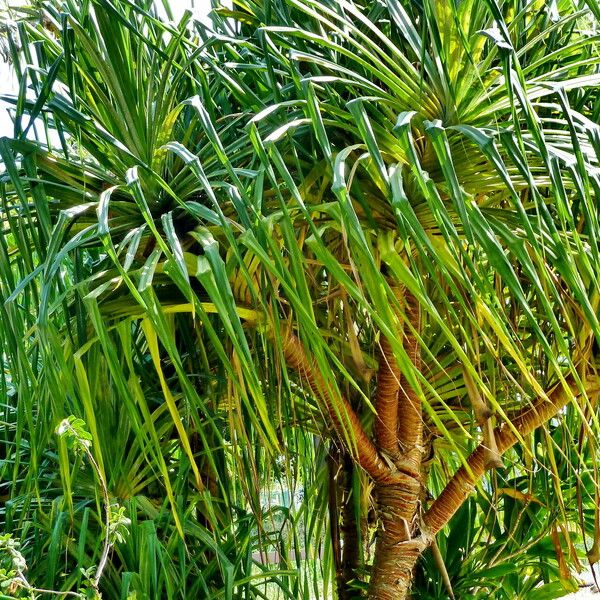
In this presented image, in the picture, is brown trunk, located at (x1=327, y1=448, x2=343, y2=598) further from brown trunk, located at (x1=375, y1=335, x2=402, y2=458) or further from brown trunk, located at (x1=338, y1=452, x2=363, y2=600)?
brown trunk, located at (x1=375, y1=335, x2=402, y2=458)

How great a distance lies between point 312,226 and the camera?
931 millimetres

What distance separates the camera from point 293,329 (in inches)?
53.3

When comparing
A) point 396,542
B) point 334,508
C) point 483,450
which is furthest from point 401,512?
point 334,508

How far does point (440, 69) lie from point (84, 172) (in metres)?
0.49

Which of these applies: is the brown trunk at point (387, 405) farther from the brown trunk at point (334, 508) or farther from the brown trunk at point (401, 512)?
the brown trunk at point (334, 508)

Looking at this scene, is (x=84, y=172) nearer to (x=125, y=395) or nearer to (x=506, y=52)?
(x=125, y=395)

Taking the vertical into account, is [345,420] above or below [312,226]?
below

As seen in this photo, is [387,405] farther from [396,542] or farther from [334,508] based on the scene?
[334,508]

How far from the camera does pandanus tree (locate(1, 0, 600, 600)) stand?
95 centimetres

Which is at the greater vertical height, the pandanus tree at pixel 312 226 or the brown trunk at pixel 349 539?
the pandanus tree at pixel 312 226

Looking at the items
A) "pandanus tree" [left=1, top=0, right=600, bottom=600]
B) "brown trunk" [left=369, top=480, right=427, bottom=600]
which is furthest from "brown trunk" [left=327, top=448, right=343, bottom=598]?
"brown trunk" [left=369, top=480, right=427, bottom=600]

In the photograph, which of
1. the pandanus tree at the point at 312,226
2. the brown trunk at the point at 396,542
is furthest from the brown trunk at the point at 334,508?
the brown trunk at the point at 396,542

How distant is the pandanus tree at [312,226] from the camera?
95 cm

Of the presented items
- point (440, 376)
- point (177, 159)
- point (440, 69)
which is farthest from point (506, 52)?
point (440, 376)
